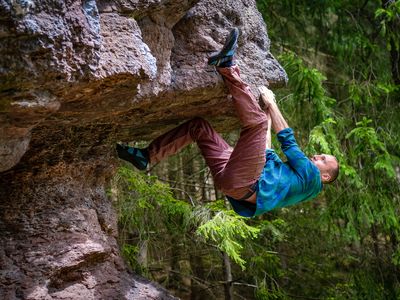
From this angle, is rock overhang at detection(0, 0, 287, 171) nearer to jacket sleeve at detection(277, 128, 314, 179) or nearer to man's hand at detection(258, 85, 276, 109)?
man's hand at detection(258, 85, 276, 109)

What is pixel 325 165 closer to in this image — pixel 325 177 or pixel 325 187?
pixel 325 177

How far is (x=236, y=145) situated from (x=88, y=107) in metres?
1.38

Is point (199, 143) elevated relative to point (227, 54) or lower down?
lower down

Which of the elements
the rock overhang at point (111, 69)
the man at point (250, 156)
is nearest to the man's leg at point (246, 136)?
the man at point (250, 156)

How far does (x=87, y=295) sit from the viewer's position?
452cm

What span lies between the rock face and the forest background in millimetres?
1776

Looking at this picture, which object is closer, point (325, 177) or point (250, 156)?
point (250, 156)

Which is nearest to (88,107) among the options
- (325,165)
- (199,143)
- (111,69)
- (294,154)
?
(111,69)

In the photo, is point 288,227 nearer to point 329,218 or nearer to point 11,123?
point 329,218

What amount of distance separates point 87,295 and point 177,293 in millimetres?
6191

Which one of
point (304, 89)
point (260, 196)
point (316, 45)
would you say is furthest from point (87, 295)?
point (316, 45)

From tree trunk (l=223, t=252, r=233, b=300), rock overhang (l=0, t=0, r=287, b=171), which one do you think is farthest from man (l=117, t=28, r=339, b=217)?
tree trunk (l=223, t=252, r=233, b=300)

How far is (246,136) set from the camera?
457 cm

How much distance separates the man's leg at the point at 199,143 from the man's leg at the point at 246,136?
229 millimetres
